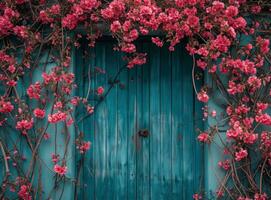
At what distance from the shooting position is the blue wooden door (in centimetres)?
564

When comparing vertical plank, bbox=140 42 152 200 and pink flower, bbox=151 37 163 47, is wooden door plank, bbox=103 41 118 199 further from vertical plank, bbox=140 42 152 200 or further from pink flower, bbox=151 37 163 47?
pink flower, bbox=151 37 163 47

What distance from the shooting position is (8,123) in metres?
5.46

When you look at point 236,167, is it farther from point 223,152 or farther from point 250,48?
point 250,48

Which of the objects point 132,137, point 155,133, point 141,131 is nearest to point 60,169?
point 132,137

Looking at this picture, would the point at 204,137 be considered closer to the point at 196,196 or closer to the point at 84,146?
the point at 196,196

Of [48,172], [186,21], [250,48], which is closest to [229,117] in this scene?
[250,48]

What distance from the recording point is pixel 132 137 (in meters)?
5.68

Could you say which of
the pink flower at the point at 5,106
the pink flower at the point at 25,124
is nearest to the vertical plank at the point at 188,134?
the pink flower at the point at 25,124

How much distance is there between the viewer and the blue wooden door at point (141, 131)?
564cm

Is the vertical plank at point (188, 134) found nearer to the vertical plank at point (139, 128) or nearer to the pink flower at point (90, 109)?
the vertical plank at point (139, 128)

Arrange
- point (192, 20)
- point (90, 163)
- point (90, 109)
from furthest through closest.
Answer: point (90, 163), point (90, 109), point (192, 20)

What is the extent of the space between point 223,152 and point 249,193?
0.53 meters

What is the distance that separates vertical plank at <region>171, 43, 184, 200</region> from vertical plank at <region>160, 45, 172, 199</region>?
1.8 inches

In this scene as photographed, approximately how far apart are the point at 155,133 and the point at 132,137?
0.27 meters
